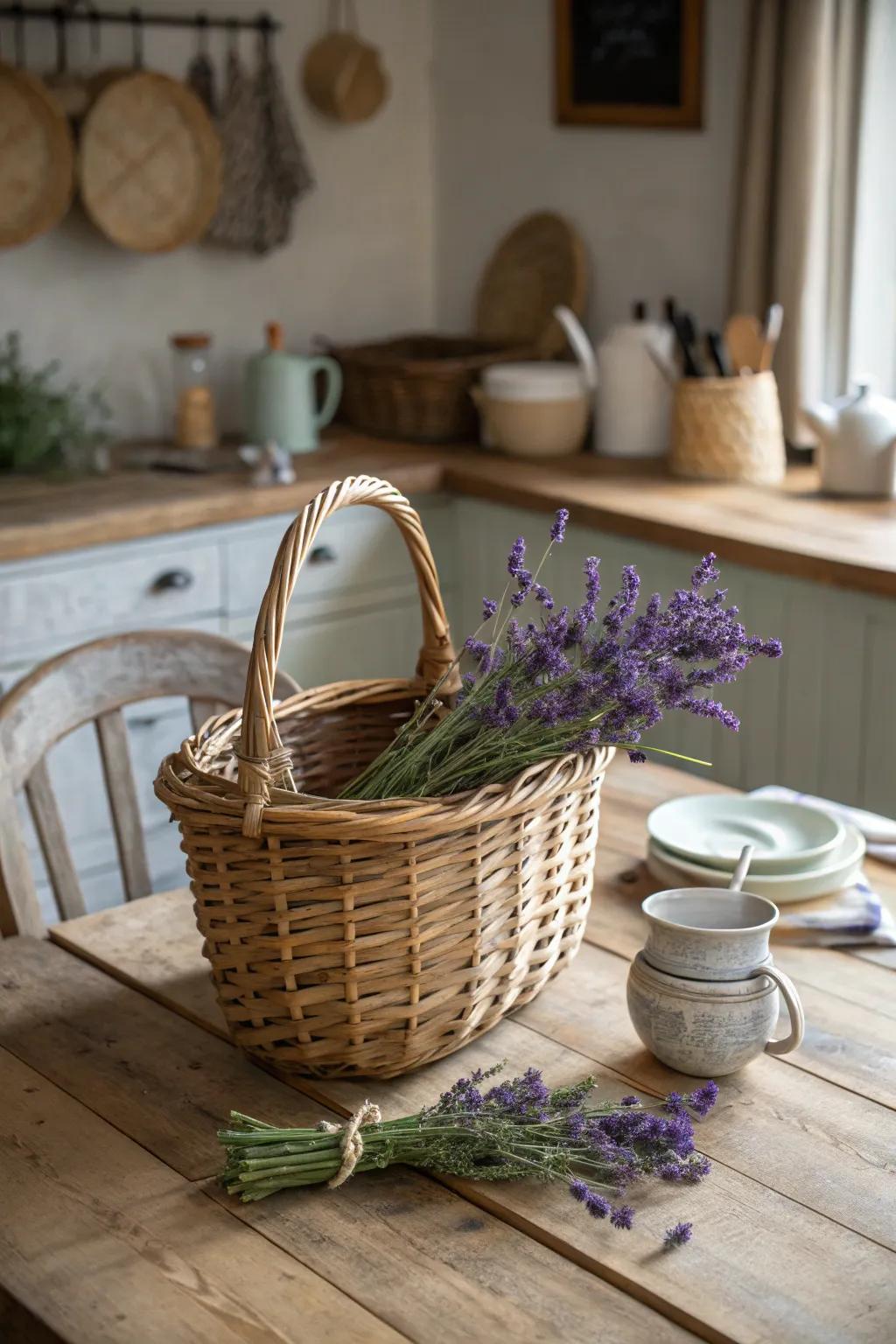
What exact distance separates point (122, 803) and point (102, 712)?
0.33 ft

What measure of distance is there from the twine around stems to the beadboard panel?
1478 mm

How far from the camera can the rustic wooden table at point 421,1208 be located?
873mm

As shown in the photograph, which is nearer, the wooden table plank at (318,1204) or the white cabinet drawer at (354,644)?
the wooden table plank at (318,1204)

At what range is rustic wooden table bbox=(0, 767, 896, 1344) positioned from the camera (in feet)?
2.86

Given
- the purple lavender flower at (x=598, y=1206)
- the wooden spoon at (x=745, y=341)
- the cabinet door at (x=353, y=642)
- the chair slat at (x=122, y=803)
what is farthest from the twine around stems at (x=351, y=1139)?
the wooden spoon at (x=745, y=341)

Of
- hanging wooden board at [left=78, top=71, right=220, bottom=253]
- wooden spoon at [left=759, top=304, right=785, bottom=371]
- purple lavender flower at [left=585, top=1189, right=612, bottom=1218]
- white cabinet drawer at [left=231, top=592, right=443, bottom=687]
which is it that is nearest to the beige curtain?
wooden spoon at [left=759, top=304, right=785, bottom=371]

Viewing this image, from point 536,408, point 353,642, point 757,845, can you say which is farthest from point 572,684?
point 536,408

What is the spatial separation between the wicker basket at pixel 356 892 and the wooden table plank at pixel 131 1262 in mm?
143

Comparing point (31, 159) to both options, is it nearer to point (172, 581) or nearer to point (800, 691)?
point (172, 581)

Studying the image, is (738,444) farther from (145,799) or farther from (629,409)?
(145,799)

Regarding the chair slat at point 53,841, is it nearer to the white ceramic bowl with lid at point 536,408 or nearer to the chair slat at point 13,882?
the chair slat at point 13,882

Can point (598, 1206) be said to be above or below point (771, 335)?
below

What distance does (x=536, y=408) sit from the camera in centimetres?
308

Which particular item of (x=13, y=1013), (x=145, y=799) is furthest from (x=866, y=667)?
(x=13, y=1013)
